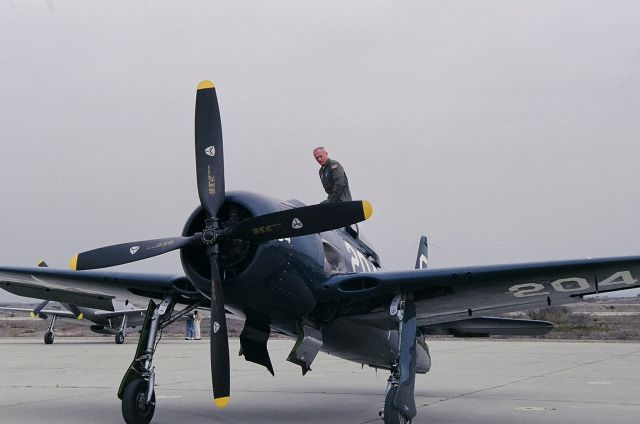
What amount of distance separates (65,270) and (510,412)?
579 centimetres

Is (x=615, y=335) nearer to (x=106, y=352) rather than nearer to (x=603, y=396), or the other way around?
(x=106, y=352)

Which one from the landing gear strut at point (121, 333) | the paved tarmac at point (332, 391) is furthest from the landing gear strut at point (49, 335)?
the paved tarmac at point (332, 391)

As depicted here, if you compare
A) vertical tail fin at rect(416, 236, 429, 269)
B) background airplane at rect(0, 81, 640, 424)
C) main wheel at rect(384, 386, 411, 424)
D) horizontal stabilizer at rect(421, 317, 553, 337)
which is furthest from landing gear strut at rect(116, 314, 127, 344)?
main wheel at rect(384, 386, 411, 424)

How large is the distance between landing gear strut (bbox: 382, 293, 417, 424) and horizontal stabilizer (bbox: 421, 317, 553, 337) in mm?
2384

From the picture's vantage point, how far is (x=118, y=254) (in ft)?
25.3

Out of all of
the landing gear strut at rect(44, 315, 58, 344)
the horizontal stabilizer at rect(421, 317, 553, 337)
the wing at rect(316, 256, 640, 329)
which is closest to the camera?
the wing at rect(316, 256, 640, 329)

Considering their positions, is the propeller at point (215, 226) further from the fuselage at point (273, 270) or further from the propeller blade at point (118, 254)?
the fuselage at point (273, 270)

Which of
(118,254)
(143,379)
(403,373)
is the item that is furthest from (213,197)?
(403,373)

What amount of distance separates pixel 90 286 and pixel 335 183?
355 cm

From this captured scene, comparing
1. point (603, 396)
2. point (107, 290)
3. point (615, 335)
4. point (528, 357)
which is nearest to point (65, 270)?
point (107, 290)

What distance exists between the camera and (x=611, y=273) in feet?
25.5

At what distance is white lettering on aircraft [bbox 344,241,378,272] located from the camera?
912cm

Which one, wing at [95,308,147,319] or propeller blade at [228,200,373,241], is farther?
wing at [95,308,147,319]

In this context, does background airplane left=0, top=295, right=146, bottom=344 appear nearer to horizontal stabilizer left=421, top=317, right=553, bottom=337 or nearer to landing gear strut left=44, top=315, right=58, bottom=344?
landing gear strut left=44, top=315, right=58, bottom=344
